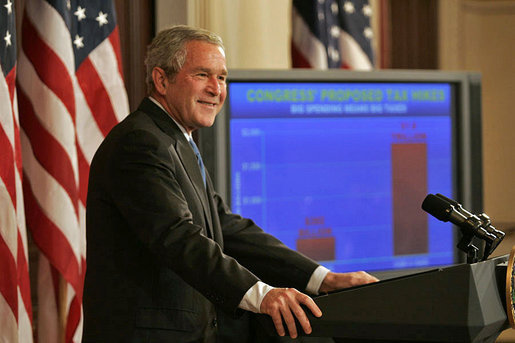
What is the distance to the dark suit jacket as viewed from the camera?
6.56ft

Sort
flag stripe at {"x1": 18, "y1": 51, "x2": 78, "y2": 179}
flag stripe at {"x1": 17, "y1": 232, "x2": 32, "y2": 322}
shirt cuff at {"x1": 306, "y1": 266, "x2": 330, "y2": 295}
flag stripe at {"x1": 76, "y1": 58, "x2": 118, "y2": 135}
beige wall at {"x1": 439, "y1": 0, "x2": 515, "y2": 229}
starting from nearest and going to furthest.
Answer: shirt cuff at {"x1": 306, "y1": 266, "x2": 330, "y2": 295}, flag stripe at {"x1": 17, "y1": 232, "x2": 32, "y2": 322}, flag stripe at {"x1": 18, "y1": 51, "x2": 78, "y2": 179}, flag stripe at {"x1": 76, "y1": 58, "x2": 118, "y2": 135}, beige wall at {"x1": 439, "y1": 0, "x2": 515, "y2": 229}

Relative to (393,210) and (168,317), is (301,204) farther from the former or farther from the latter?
(168,317)

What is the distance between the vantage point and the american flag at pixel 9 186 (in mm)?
2627

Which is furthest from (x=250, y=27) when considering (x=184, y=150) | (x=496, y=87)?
(x=496, y=87)

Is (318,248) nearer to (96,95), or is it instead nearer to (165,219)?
(96,95)

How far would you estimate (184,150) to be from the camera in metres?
2.34

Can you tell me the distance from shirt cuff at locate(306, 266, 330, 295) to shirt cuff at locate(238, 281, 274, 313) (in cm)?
52

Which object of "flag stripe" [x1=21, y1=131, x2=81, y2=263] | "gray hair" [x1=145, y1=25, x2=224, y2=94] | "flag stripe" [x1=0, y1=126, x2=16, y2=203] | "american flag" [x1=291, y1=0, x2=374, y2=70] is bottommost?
"flag stripe" [x1=21, y1=131, x2=81, y2=263]

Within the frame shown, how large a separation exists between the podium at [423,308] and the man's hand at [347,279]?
0.59 m

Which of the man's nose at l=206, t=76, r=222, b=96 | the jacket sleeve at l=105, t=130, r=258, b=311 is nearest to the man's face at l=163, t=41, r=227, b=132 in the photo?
the man's nose at l=206, t=76, r=222, b=96

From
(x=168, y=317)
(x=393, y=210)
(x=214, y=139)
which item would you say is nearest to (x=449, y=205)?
(x=168, y=317)

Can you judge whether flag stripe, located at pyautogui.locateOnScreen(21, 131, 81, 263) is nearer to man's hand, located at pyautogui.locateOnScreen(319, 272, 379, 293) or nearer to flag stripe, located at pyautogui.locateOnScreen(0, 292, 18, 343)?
flag stripe, located at pyautogui.locateOnScreen(0, 292, 18, 343)

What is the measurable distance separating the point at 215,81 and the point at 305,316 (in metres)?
0.90

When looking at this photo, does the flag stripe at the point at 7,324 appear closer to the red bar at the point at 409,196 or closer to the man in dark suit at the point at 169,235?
Answer: the man in dark suit at the point at 169,235
